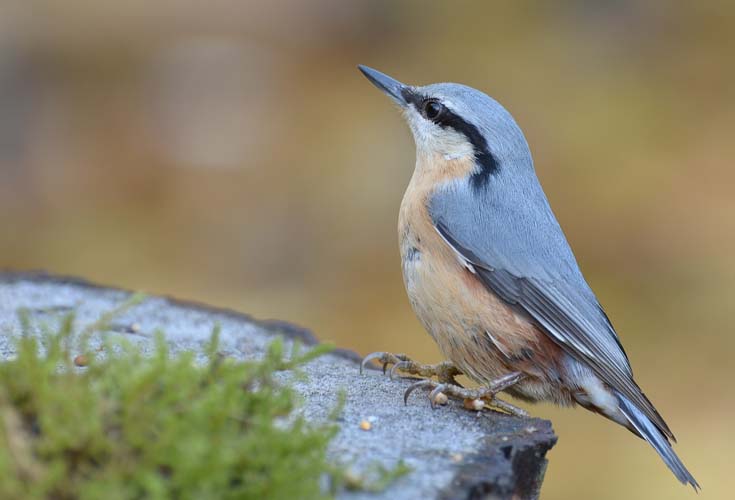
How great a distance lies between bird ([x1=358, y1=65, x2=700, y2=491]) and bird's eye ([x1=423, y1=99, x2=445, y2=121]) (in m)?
0.30

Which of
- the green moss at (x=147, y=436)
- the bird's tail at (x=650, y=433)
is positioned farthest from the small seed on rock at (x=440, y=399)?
the green moss at (x=147, y=436)

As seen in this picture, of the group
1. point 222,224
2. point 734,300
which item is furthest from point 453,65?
point 734,300

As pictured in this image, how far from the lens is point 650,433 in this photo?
3.35 metres

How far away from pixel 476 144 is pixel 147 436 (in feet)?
7.23

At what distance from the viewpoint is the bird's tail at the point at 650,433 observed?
Result: 326 cm

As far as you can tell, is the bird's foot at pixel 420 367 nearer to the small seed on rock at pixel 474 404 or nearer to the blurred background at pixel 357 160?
the small seed on rock at pixel 474 404

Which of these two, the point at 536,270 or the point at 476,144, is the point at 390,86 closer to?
the point at 476,144

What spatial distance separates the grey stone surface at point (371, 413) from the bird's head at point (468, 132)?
994 millimetres

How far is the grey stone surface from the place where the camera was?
2533mm

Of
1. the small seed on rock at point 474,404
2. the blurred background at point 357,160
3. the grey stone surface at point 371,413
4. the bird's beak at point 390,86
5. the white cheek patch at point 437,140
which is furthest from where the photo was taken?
the blurred background at point 357,160

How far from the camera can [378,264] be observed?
8469 millimetres

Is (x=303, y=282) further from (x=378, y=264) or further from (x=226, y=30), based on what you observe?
(x=226, y=30)

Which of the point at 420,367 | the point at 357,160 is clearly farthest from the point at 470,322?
the point at 357,160

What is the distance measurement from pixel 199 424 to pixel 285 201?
700 cm
